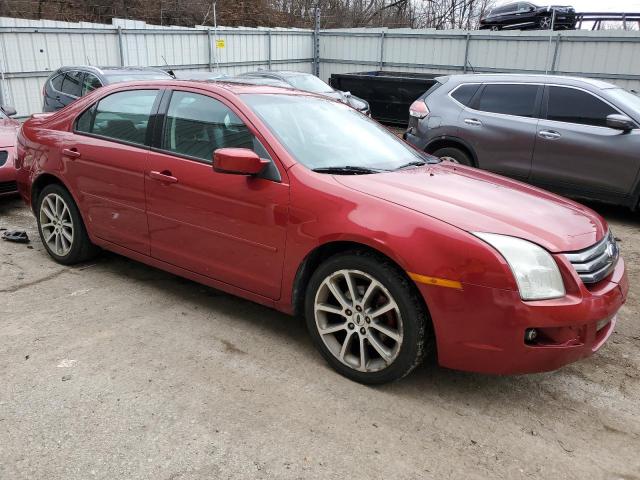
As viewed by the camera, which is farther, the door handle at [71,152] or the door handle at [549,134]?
the door handle at [549,134]

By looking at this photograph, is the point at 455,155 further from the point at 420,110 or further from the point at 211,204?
the point at 211,204

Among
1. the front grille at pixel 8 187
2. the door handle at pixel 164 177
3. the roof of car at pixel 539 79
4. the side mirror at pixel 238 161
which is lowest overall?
the front grille at pixel 8 187

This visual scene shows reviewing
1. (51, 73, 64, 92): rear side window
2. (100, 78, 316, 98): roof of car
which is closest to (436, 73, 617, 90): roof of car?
(100, 78, 316, 98): roof of car

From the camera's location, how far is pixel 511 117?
289 inches

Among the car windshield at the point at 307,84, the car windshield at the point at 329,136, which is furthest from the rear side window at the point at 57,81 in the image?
the car windshield at the point at 329,136

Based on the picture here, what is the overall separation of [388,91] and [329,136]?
11567 millimetres

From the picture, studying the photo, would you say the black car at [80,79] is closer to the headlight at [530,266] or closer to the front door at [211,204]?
the front door at [211,204]

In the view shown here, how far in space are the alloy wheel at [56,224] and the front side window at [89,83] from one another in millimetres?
6148

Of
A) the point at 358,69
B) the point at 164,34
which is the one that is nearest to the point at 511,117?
the point at 164,34

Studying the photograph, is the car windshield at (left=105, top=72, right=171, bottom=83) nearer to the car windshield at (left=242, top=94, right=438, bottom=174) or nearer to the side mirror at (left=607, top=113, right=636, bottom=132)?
the car windshield at (left=242, top=94, right=438, bottom=174)

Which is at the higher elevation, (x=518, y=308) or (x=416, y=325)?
(x=518, y=308)

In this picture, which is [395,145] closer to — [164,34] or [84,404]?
[84,404]

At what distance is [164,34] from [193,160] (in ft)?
46.7

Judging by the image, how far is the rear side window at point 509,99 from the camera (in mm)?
7297
